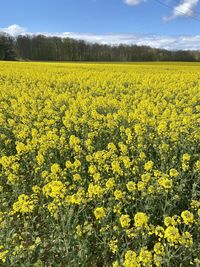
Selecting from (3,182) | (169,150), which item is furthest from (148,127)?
(3,182)

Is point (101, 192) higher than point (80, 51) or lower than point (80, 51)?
higher

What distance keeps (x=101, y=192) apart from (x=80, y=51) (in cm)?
8728

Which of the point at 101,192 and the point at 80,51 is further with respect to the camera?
the point at 80,51

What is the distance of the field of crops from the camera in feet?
11.3

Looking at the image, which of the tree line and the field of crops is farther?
the tree line

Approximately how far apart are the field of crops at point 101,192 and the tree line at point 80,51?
7563 cm

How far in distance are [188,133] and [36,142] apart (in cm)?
315

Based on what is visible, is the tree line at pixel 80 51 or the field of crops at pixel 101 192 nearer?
the field of crops at pixel 101 192

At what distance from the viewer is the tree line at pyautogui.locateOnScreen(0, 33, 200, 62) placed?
82.9m

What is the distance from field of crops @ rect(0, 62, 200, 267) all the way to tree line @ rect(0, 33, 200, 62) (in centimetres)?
7563

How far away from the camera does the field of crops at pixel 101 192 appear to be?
343 cm

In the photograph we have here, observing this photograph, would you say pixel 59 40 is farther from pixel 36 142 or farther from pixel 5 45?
pixel 36 142

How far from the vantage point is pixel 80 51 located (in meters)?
87.9

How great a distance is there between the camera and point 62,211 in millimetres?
4219
